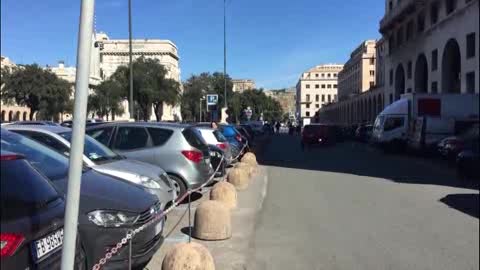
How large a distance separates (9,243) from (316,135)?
1420 inches

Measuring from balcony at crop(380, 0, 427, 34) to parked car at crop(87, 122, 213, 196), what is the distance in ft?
179

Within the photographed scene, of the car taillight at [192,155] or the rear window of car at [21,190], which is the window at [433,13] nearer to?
the car taillight at [192,155]

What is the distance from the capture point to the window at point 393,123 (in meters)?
31.0

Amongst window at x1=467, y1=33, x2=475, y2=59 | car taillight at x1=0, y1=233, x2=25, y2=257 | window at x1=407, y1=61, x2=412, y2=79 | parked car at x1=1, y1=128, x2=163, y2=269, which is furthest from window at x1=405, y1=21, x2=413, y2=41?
car taillight at x1=0, y1=233, x2=25, y2=257

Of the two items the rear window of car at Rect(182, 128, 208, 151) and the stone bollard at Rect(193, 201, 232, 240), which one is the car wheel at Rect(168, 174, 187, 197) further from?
the stone bollard at Rect(193, 201, 232, 240)

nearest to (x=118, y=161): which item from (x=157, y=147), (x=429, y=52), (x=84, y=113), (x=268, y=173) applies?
(x=157, y=147)

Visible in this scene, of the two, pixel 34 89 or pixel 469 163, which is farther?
pixel 34 89

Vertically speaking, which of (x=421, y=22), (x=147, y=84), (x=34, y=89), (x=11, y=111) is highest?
(x=421, y=22)

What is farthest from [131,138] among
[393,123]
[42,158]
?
[393,123]

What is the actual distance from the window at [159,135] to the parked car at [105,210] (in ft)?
15.9

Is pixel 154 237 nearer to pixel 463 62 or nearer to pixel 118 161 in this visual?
pixel 118 161

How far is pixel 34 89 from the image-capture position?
185 feet

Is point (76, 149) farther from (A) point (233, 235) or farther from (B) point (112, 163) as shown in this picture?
(A) point (233, 235)

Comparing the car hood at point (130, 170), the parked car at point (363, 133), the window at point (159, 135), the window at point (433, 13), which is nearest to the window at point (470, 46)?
the parked car at point (363, 133)
